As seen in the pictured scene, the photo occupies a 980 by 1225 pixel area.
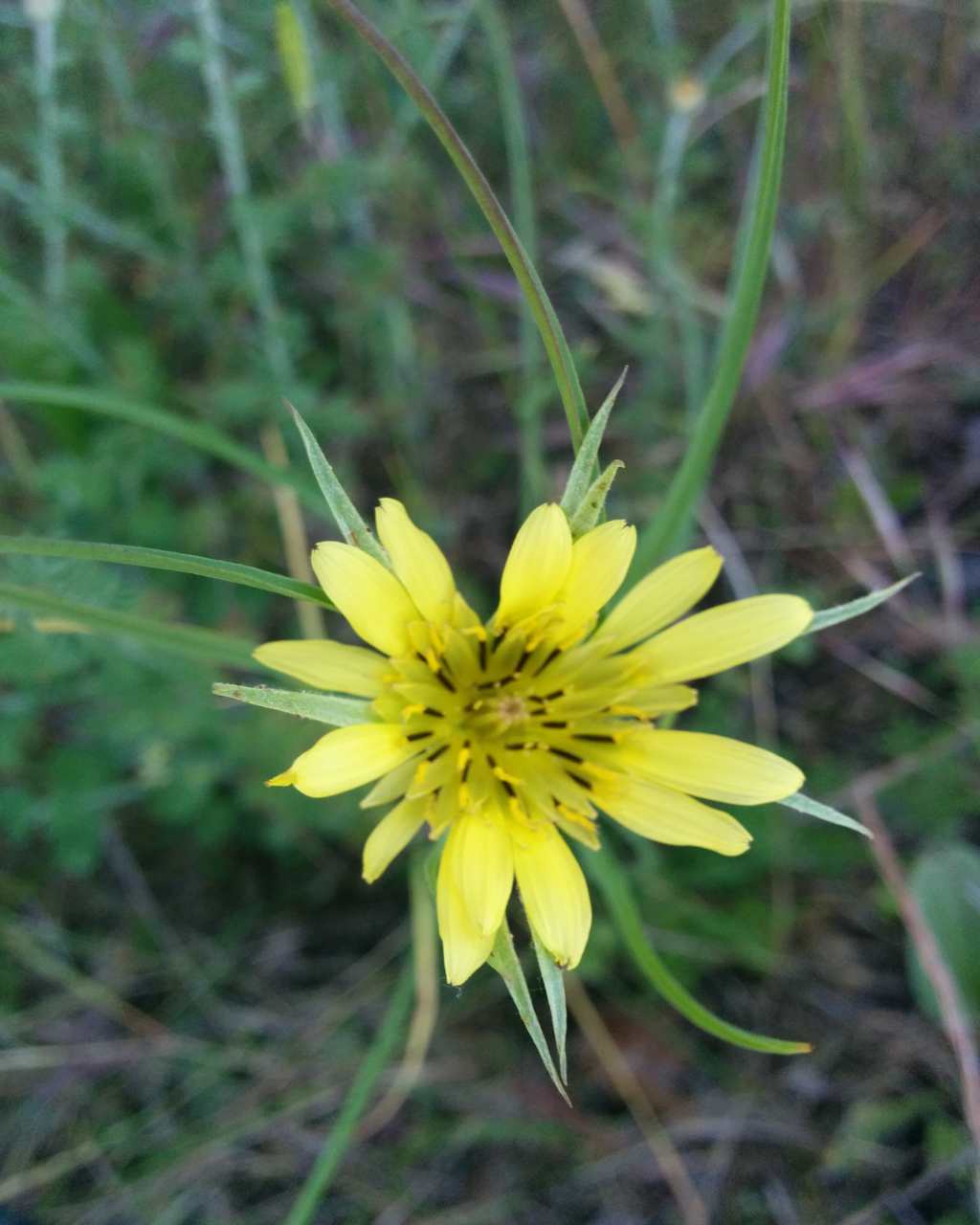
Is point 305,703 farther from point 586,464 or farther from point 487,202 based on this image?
point 487,202

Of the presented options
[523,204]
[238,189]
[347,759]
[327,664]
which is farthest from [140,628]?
[238,189]

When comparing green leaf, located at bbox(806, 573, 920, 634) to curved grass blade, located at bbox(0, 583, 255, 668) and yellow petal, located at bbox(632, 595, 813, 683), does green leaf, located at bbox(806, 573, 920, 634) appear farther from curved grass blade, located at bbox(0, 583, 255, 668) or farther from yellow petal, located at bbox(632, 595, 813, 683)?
curved grass blade, located at bbox(0, 583, 255, 668)

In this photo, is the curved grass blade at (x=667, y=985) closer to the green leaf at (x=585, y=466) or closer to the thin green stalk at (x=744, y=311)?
the thin green stalk at (x=744, y=311)

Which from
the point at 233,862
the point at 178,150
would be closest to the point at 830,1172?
the point at 233,862

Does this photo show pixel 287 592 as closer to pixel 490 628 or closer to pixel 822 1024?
pixel 490 628

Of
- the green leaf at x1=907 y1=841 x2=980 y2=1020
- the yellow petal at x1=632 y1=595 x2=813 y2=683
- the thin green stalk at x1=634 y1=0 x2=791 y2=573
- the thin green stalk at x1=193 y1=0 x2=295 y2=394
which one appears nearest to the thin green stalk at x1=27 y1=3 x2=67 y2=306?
the thin green stalk at x1=193 y1=0 x2=295 y2=394

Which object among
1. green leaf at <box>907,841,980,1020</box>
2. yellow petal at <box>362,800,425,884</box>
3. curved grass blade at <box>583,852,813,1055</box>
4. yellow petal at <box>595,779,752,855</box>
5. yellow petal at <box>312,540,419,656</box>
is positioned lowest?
green leaf at <box>907,841,980,1020</box>

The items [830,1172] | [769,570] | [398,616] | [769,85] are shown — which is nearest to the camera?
[769,85]

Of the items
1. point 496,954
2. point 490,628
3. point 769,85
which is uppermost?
point 769,85
